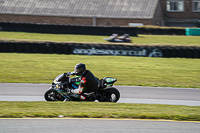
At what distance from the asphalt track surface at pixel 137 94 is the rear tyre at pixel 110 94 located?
598 millimetres

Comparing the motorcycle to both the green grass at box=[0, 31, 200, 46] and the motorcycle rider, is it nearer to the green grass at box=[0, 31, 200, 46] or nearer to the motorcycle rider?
the green grass at box=[0, 31, 200, 46]

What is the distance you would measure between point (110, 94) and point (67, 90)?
1351 millimetres

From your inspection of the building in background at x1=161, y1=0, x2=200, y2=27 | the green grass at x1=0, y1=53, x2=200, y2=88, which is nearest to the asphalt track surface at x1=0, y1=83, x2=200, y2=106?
the green grass at x1=0, y1=53, x2=200, y2=88

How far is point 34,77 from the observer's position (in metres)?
15.6

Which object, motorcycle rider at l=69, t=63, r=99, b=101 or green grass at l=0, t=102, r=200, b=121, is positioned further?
motorcycle rider at l=69, t=63, r=99, b=101

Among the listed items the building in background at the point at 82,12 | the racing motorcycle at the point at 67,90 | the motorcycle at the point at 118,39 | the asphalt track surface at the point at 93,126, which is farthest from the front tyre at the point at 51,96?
the building in background at the point at 82,12

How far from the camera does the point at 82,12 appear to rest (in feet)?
137

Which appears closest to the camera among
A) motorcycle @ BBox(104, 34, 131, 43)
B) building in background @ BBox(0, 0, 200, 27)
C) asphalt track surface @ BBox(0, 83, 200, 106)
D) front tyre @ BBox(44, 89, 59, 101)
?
front tyre @ BBox(44, 89, 59, 101)

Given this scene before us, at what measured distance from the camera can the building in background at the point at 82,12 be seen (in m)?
41.2

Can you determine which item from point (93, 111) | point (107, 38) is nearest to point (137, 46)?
point (107, 38)

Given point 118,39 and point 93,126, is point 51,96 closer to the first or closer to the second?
point 93,126

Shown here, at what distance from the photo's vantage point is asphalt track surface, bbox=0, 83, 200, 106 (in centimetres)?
1135

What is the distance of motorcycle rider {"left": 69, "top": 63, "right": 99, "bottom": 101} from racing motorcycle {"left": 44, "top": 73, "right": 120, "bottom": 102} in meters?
0.11

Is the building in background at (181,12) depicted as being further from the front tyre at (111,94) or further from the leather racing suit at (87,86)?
the leather racing suit at (87,86)
